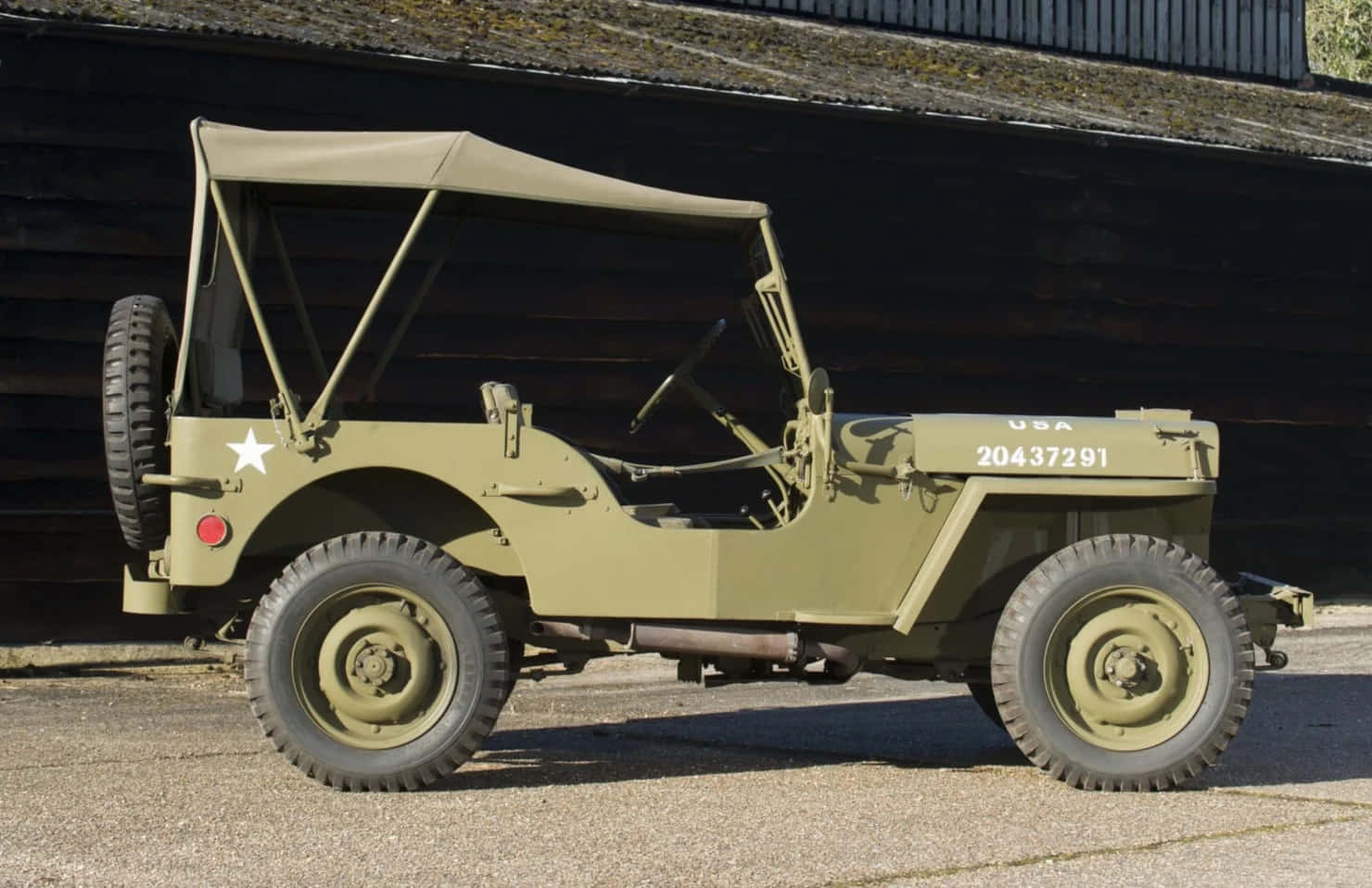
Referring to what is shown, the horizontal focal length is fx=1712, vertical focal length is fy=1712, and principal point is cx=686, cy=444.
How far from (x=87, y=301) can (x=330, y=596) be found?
469 centimetres

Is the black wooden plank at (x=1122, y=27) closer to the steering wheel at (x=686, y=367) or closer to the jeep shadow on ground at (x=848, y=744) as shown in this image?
the jeep shadow on ground at (x=848, y=744)

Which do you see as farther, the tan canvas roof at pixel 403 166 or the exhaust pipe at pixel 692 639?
the exhaust pipe at pixel 692 639

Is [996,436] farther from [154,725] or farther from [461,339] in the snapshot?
[461,339]

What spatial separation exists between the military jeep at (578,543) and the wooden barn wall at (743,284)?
11.9ft

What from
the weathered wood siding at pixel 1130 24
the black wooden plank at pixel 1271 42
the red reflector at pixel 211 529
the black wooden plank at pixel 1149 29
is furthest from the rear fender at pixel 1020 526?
the black wooden plank at pixel 1271 42

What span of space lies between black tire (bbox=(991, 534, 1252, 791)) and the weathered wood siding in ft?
26.8

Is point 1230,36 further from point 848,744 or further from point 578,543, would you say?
point 578,543

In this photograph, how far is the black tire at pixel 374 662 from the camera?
5820 millimetres

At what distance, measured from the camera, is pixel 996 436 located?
6352mm

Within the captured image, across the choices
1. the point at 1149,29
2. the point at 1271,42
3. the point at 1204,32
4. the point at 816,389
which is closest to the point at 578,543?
the point at 816,389

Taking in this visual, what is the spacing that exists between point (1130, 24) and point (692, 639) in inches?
403

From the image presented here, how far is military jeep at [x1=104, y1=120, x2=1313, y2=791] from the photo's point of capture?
19.3ft

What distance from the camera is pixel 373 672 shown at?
587 centimetres

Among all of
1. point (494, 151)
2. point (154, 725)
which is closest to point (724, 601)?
point (494, 151)
